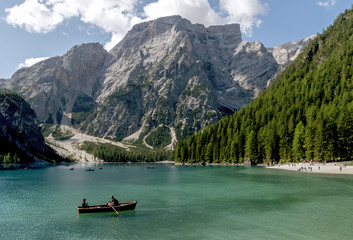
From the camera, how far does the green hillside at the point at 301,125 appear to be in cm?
11838

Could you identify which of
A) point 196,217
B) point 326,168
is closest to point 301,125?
point 326,168

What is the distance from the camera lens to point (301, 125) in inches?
5487

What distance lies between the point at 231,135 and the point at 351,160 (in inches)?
3237

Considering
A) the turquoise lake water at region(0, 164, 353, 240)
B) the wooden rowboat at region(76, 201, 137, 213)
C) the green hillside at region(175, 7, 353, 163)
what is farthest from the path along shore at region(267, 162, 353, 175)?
the wooden rowboat at region(76, 201, 137, 213)

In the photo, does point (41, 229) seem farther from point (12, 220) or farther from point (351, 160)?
point (351, 160)

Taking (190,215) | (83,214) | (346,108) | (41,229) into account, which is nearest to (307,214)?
(190,215)

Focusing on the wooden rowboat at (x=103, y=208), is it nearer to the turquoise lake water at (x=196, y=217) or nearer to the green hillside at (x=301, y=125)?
the turquoise lake water at (x=196, y=217)

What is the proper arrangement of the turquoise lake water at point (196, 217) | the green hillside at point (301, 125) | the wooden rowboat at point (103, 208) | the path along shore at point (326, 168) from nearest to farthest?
the turquoise lake water at point (196, 217), the wooden rowboat at point (103, 208), the path along shore at point (326, 168), the green hillside at point (301, 125)

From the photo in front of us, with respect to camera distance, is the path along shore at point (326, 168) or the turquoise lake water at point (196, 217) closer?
the turquoise lake water at point (196, 217)

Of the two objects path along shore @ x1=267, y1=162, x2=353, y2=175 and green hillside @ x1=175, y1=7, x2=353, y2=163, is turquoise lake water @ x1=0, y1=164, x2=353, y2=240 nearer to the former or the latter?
path along shore @ x1=267, y1=162, x2=353, y2=175

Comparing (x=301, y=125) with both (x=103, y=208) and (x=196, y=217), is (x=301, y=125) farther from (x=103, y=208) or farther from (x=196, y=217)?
(x=103, y=208)

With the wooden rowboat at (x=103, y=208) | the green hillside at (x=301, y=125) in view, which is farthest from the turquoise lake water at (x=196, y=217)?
the green hillside at (x=301, y=125)

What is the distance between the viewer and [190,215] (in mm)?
44219

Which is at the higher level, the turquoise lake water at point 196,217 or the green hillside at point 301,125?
the green hillside at point 301,125
